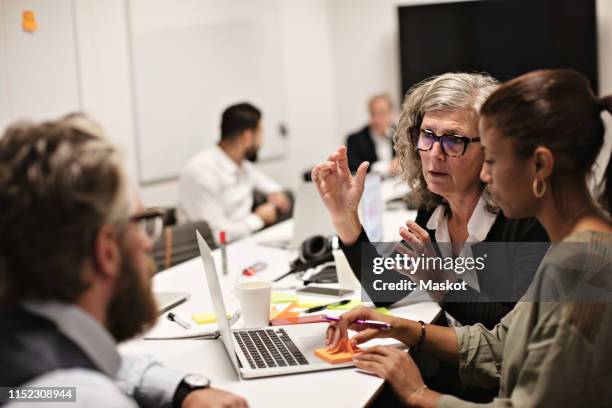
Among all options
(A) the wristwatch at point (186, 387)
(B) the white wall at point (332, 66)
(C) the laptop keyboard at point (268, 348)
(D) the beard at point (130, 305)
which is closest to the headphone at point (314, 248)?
(C) the laptop keyboard at point (268, 348)

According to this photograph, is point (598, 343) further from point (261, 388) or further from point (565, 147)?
point (261, 388)

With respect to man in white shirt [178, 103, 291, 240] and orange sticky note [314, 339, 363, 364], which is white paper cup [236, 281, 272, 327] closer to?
orange sticky note [314, 339, 363, 364]

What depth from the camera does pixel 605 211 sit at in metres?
1.29

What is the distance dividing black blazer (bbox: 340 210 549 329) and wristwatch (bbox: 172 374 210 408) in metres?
0.76

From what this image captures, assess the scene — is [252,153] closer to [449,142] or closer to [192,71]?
[192,71]

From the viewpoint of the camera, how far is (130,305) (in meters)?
1.00

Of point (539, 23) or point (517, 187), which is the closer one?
point (517, 187)

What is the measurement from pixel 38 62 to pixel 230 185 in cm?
137

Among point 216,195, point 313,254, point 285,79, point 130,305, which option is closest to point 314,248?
point 313,254

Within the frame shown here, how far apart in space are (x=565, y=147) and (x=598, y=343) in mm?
351

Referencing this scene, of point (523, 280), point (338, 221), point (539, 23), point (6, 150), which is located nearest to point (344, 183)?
point (338, 221)

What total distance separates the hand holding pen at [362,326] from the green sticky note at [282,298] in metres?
0.43

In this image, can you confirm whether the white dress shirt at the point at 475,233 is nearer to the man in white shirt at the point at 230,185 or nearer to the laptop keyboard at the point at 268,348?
the laptop keyboard at the point at 268,348

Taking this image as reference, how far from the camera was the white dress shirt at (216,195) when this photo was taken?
427 cm
